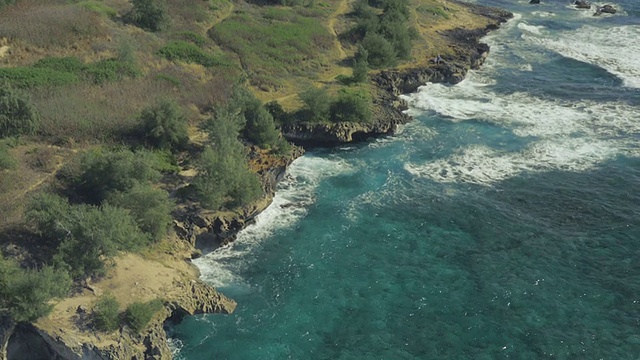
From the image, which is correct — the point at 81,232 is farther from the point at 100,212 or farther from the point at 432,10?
the point at 432,10

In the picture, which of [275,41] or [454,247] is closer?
[454,247]

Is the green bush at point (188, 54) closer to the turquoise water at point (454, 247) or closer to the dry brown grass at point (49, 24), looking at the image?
the dry brown grass at point (49, 24)

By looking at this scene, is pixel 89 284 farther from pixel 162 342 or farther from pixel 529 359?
pixel 529 359

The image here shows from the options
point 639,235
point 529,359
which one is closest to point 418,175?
point 639,235

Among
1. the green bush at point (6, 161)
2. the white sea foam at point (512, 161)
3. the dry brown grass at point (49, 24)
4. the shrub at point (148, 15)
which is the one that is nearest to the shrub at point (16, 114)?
the green bush at point (6, 161)

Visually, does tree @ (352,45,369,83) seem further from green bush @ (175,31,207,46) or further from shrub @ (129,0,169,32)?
shrub @ (129,0,169,32)

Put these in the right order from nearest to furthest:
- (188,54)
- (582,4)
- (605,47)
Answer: (188,54), (605,47), (582,4)

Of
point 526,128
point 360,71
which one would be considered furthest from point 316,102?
point 526,128
